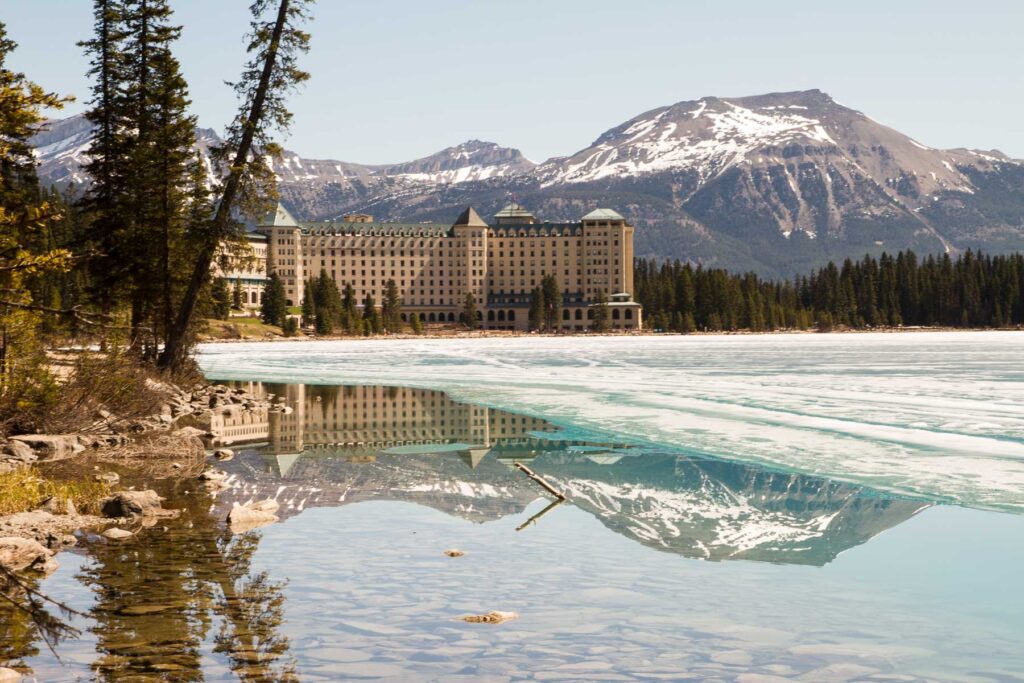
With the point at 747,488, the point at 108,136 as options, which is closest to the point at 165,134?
the point at 108,136

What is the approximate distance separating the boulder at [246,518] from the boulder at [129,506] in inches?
41.8

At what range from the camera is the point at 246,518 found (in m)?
14.3

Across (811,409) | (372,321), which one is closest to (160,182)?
(811,409)

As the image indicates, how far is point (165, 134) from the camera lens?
35.9 metres

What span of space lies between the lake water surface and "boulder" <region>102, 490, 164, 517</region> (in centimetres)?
62

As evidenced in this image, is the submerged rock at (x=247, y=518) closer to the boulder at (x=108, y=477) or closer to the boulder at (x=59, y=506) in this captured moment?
the boulder at (x=59, y=506)

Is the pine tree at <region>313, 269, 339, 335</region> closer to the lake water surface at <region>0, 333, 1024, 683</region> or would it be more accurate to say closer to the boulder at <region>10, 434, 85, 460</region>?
the lake water surface at <region>0, 333, 1024, 683</region>

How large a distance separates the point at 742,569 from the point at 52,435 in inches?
543

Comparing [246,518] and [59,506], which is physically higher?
[59,506]

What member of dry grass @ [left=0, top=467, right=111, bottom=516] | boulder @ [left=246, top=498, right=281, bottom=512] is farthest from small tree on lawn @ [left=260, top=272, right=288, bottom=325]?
boulder @ [left=246, top=498, right=281, bottom=512]

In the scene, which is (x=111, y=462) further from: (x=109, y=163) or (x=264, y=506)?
(x=109, y=163)

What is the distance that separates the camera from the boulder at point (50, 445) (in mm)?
18750

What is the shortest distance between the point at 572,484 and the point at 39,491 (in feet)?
26.6

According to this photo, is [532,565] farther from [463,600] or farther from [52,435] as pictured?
[52,435]
